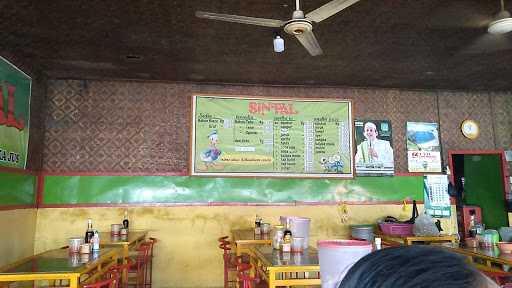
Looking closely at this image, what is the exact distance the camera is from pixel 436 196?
6.87 meters

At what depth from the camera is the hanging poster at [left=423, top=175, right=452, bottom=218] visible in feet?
22.4

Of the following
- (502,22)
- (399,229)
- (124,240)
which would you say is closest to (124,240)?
(124,240)

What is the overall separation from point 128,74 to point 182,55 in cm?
124

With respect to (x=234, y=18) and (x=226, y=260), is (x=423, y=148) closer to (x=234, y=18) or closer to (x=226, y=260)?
(x=226, y=260)

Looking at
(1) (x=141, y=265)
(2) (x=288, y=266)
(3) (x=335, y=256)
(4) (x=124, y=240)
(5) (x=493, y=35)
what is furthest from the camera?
(1) (x=141, y=265)

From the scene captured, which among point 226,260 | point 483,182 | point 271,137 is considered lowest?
point 226,260

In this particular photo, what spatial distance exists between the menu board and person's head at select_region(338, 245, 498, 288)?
5962mm

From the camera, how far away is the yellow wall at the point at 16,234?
498 cm

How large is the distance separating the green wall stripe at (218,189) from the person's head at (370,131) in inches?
28.2

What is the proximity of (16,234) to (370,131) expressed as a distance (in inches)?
219

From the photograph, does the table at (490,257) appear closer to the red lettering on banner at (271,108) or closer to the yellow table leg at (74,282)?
the yellow table leg at (74,282)

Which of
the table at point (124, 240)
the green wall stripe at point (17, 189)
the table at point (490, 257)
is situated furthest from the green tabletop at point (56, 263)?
the table at point (490, 257)

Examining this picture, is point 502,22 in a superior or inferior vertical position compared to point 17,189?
superior

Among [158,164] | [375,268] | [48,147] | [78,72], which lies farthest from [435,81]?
[375,268]
